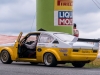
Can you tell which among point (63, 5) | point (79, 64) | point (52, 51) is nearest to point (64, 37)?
point (52, 51)

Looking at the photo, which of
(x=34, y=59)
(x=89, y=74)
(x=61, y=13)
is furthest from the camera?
(x=61, y=13)

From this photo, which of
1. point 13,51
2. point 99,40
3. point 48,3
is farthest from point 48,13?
point 99,40

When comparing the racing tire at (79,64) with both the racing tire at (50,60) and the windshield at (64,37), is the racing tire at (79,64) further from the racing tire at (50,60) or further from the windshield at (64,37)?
the racing tire at (50,60)

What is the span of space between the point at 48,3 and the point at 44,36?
18.1ft

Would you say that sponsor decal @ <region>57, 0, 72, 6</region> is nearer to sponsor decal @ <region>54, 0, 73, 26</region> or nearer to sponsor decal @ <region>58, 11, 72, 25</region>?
sponsor decal @ <region>54, 0, 73, 26</region>

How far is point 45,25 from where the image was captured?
75.5ft

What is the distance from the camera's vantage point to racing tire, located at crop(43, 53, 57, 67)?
1642 centimetres

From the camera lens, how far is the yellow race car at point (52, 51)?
16078 millimetres

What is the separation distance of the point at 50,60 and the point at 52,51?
38cm

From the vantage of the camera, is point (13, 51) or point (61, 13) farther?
point (61, 13)

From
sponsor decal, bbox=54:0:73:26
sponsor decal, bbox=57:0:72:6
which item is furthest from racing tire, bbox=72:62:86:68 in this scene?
sponsor decal, bbox=57:0:72:6

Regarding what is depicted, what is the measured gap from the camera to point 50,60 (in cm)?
1661

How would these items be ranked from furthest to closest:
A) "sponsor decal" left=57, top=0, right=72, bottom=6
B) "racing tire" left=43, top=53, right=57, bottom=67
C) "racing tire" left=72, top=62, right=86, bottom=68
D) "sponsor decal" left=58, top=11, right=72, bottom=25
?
"sponsor decal" left=58, top=11, right=72, bottom=25, "sponsor decal" left=57, top=0, right=72, bottom=6, "racing tire" left=72, top=62, right=86, bottom=68, "racing tire" left=43, top=53, right=57, bottom=67

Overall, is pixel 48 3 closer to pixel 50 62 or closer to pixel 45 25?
pixel 45 25
